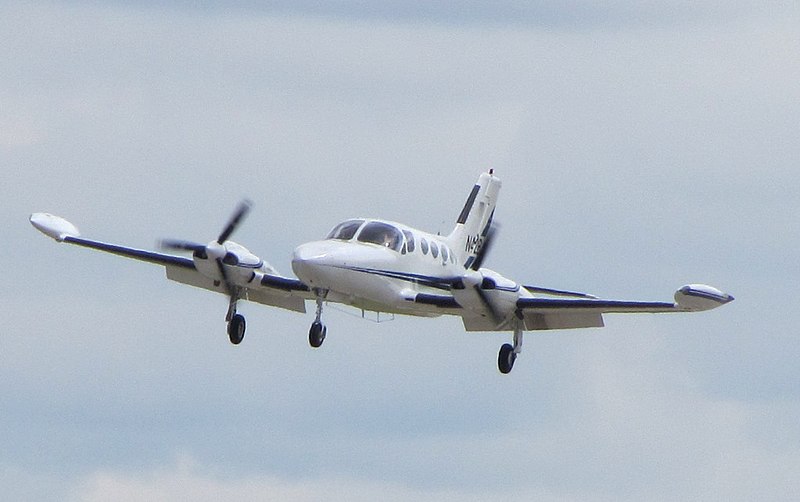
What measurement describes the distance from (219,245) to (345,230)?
10.7ft

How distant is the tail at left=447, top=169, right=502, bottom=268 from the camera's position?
169ft

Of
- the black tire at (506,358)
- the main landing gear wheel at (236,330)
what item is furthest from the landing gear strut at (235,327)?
the black tire at (506,358)

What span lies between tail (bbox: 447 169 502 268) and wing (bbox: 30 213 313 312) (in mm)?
5038

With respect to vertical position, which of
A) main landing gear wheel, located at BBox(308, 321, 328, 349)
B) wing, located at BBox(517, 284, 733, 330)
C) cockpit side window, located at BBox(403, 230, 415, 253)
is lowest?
main landing gear wheel, located at BBox(308, 321, 328, 349)

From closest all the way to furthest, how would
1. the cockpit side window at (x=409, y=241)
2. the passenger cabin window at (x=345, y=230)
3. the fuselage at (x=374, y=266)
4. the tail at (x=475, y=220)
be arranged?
the fuselage at (x=374, y=266) < the passenger cabin window at (x=345, y=230) < the cockpit side window at (x=409, y=241) < the tail at (x=475, y=220)

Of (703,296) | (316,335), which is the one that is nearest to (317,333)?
(316,335)

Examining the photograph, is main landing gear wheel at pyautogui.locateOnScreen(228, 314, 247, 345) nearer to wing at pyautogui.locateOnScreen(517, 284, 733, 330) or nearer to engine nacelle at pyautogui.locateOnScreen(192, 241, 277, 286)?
engine nacelle at pyautogui.locateOnScreen(192, 241, 277, 286)

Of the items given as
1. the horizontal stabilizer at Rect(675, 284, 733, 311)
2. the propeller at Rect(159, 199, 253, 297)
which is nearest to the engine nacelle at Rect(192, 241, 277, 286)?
the propeller at Rect(159, 199, 253, 297)

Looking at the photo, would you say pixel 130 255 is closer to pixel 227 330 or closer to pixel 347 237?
pixel 227 330

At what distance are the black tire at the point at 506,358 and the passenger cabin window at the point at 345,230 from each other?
15.1 feet

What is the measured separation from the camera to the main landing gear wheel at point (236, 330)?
47.3 meters

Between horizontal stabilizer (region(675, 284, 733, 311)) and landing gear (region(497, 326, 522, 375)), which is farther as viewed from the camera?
landing gear (region(497, 326, 522, 375))

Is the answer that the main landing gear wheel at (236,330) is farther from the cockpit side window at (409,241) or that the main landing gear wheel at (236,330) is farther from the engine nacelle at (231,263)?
the cockpit side window at (409,241)

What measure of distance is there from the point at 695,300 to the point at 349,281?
7.84 meters
